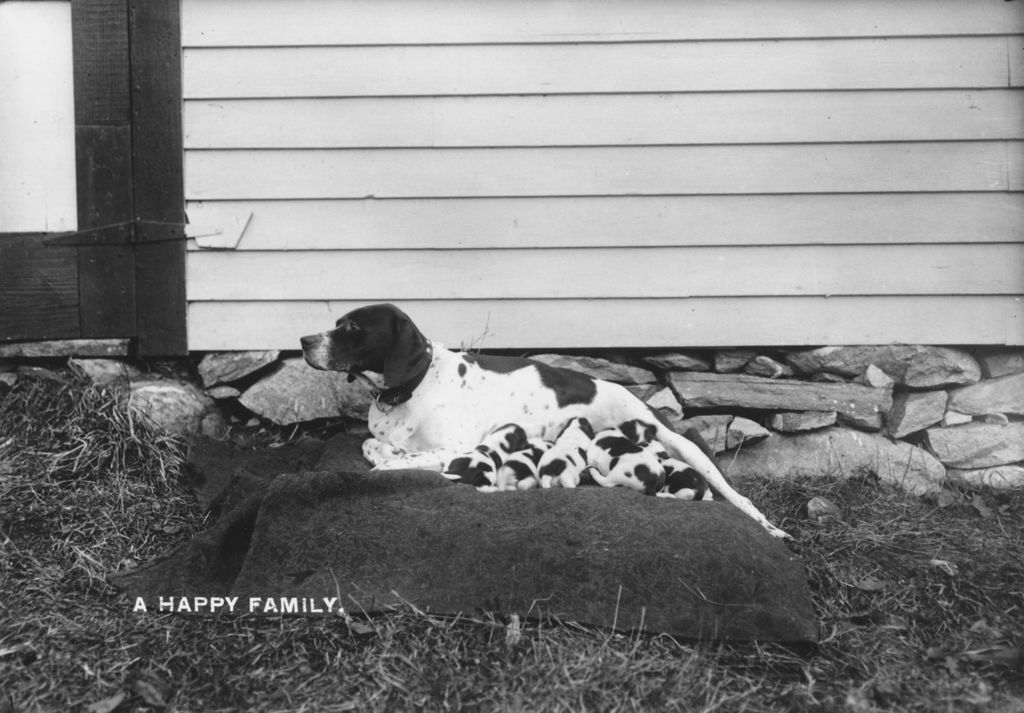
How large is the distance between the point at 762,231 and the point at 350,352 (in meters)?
2.23

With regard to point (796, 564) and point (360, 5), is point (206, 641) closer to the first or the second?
point (796, 564)

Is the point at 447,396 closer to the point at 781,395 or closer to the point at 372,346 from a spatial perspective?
the point at 372,346

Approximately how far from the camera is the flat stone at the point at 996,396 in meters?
4.50

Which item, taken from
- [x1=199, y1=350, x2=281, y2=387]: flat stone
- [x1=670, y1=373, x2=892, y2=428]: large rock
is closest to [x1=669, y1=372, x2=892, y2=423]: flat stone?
[x1=670, y1=373, x2=892, y2=428]: large rock

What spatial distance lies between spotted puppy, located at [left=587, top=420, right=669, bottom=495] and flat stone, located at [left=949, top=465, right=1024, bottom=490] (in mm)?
1860

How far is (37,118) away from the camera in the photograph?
4.41 meters

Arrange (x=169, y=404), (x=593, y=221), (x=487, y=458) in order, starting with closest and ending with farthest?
(x=487, y=458) → (x=169, y=404) → (x=593, y=221)

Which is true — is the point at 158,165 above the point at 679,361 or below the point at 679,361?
above

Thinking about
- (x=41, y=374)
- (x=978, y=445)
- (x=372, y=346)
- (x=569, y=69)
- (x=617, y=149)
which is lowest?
(x=978, y=445)

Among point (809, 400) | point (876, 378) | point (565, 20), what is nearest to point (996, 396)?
point (876, 378)

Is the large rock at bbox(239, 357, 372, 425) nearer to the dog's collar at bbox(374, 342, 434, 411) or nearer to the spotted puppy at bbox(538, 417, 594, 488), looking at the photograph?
the dog's collar at bbox(374, 342, 434, 411)

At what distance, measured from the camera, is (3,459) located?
3924 millimetres

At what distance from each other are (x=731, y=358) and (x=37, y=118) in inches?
153

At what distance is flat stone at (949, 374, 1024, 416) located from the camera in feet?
14.8
